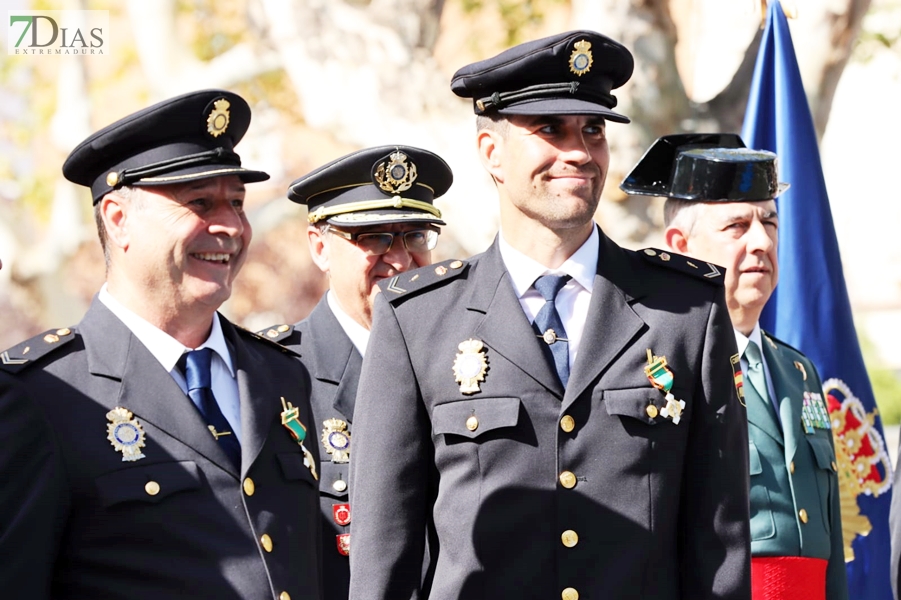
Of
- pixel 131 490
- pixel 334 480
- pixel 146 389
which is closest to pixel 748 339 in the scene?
pixel 334 480

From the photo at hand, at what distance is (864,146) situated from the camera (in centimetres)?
1351

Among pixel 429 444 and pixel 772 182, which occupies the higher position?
pixel 772 182

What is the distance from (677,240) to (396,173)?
3.28 feet

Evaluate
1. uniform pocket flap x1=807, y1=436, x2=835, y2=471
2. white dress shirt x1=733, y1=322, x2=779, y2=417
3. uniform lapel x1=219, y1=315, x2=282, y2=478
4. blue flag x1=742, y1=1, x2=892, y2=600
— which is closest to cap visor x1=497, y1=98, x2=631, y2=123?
uniform lapel x1=219, y1=315, x2=282, y2=478

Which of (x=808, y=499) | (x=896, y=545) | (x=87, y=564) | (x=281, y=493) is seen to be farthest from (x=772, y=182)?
(x=87, y=564)

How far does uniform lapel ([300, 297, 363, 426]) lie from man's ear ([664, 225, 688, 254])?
1.10 m

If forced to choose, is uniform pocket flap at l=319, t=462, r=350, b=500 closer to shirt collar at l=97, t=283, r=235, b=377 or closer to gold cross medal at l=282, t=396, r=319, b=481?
gold cross medal at l=282, t=396, r=319, b=481

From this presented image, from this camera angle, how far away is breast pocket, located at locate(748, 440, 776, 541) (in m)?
3.60

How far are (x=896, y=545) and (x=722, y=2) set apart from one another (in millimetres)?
6080

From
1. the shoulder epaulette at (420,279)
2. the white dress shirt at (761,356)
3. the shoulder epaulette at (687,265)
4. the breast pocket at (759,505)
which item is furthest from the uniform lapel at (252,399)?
the white dress shirt at (761,356)

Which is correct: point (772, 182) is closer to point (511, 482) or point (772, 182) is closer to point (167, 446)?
point (511, 482)

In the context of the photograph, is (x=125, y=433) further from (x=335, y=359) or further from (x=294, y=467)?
(x=335, y=359)

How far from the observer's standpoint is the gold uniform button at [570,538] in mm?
2689

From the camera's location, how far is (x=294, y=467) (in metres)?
3.01
